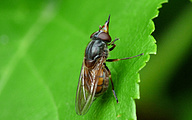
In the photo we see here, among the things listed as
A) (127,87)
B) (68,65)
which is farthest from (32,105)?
(127,87)

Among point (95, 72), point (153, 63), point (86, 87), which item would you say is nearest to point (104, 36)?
point (95, 72)

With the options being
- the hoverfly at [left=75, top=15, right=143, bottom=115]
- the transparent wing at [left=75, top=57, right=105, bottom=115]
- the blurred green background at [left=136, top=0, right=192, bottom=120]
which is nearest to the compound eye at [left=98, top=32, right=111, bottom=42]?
the hoverfly at [left=75, top=15, right=143, bottom=115]

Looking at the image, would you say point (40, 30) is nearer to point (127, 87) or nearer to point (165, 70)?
point (165, 70)

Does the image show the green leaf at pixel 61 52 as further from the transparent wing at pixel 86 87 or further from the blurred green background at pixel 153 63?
the transparent wing at pixel 86 87

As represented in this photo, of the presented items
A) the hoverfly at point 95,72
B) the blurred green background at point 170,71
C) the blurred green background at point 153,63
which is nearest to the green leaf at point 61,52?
the blurred green background at point 153,63

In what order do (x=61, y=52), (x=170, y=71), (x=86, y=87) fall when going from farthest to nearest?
1. (x=170, y=71)
2. (x=61, y=52)
3. (x=86, y=87)

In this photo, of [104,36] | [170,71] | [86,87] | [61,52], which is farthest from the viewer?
[170,71]

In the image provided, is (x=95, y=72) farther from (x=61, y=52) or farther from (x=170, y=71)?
(x=170, y=71)
